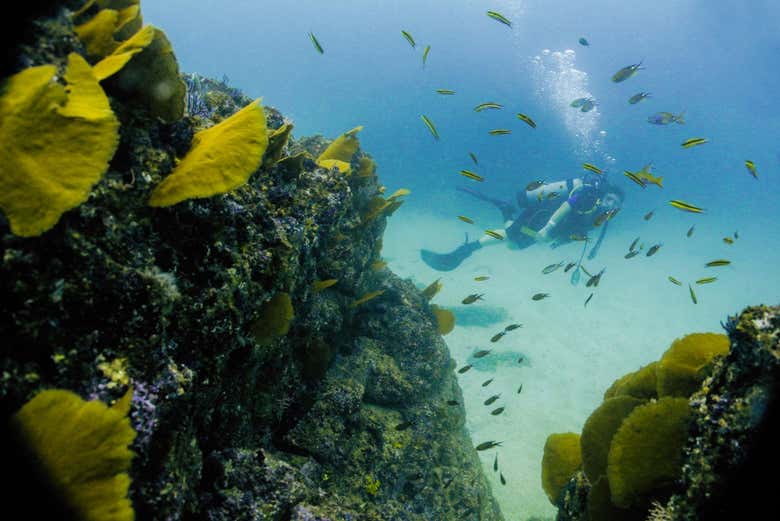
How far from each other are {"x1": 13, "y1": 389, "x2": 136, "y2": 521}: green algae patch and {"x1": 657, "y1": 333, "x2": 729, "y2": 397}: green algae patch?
334 centimetres

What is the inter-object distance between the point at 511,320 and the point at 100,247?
1782cm

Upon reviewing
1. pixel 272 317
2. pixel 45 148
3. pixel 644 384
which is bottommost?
pixel 644 384

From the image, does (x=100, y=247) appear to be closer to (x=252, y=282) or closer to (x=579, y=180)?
(x=252, y=282)

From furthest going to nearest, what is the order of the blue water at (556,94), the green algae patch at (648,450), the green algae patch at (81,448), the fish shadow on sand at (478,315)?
the blue water at (556,94)
the fish shadow on sand at (478,315)
the green algae patch at (648,450)
the green algae patch at (81,448)

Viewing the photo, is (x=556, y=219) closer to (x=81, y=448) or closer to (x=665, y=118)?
(x=665, y=118)

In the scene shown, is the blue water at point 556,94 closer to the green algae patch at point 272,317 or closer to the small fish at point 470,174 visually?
the small fish at point 470,174

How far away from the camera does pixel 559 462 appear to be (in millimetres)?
3811

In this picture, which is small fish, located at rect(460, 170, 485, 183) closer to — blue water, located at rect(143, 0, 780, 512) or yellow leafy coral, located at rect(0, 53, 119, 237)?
yellow leafy coral, located at rect(0, 53, 119, 237)

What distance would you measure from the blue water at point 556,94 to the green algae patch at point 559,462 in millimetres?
39366

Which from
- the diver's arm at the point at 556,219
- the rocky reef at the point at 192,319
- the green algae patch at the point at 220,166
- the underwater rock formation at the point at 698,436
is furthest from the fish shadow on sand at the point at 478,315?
the green algae patch at the point at 220,166

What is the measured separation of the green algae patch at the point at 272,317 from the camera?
8.80 feet

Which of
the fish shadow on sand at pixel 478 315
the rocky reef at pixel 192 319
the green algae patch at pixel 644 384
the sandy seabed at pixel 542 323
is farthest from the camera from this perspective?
the fish shadow on sand at pixel 478 315

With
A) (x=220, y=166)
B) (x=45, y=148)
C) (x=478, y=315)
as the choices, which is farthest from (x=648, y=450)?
(x=478, y=315)

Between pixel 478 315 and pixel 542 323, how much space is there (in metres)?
3.58
